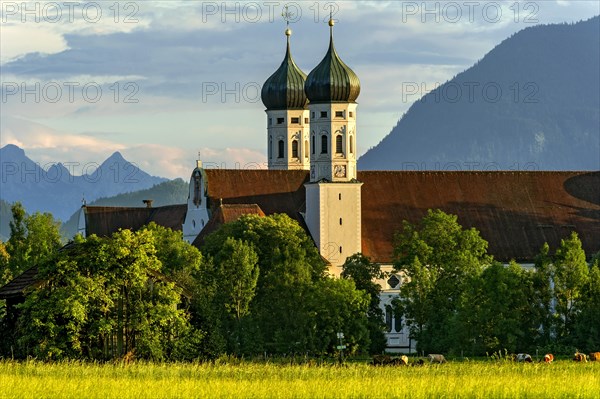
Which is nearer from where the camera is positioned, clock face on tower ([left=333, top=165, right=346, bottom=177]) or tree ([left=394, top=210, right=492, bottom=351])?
tree ([left=394, top=210, right=492, bottom=351])

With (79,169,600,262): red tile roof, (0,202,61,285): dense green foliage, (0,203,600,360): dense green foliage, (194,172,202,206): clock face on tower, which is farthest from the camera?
(194,172,202,206): clock face on tower

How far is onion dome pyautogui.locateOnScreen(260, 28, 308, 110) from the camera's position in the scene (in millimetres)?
140375

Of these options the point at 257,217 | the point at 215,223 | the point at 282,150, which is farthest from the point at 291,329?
the point at 282,150

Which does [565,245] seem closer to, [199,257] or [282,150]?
[199,257]

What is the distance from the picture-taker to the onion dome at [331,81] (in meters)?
125

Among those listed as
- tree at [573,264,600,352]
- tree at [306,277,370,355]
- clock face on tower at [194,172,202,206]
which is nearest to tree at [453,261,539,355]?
tree at [573,264,600,352]

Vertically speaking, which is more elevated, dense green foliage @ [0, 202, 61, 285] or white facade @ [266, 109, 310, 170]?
white facade @ [266, 109, 310, 170]

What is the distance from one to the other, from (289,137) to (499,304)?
50.8 meters

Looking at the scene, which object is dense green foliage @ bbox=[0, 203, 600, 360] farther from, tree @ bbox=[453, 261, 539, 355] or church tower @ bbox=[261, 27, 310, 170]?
church tower @ bbox=[261, 27, 310, 170]

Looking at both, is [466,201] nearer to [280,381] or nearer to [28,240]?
[28,240]

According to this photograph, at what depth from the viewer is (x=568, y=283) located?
96438 millimetres

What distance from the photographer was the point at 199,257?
333 ft

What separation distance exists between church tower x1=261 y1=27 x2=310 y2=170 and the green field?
72.3 metres

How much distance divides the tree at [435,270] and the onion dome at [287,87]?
93.2 ft
